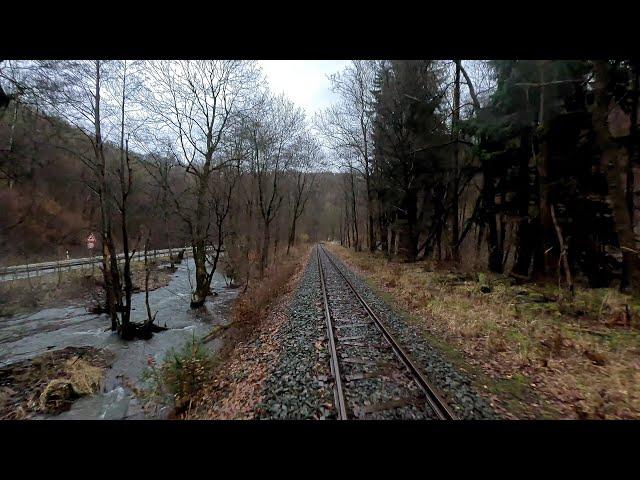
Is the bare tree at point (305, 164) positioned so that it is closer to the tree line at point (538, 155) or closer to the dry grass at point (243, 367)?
the tree line at point (538, 155)

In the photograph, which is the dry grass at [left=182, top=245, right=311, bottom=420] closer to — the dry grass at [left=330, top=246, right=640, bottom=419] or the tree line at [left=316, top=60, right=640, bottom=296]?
the dry grass at [left=330, top=246, right=640, bottom=419]

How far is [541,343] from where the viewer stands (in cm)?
503

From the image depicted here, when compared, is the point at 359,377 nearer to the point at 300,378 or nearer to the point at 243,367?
the point at 300,378

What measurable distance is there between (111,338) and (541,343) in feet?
40.3

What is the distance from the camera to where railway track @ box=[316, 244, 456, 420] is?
10.9ft

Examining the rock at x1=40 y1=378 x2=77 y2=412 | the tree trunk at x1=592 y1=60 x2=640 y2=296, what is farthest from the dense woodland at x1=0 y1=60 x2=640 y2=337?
the rock at x1=40 y1=378 x2=77 y2=412

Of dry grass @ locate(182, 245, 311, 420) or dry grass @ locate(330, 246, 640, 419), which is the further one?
dry grass @ locate(182, 245, 311, 420)

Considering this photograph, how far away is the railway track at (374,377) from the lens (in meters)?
3.32

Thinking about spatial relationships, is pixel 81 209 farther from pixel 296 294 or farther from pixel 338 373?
pixel 338 373

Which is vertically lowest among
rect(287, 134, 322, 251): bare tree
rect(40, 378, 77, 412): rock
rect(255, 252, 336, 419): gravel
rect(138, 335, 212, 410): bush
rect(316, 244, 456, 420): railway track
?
rect(40, 378, 77, 412): rock

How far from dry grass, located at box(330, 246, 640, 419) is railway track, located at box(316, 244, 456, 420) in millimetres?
946

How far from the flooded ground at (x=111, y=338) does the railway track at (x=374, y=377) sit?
3.85 m
